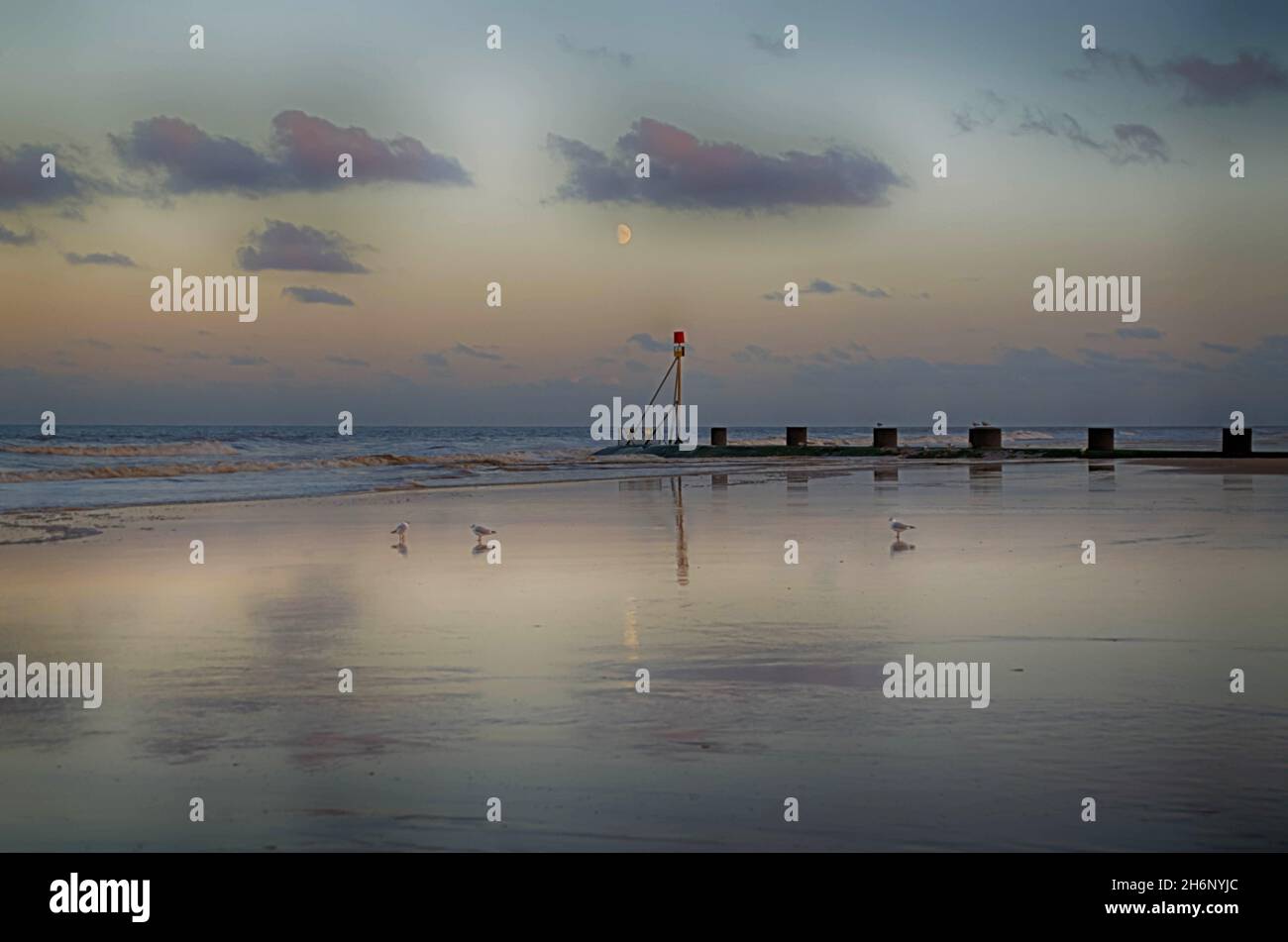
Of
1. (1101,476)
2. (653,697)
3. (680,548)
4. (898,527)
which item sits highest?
(1101,476)

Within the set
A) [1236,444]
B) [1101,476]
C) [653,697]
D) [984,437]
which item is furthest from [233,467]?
[653,697]

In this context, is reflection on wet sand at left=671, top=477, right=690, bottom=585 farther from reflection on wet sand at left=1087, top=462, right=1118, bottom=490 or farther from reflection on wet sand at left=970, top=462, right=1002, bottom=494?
reflection on wet sand at left=1087, top=462, right=1118, bottom=490

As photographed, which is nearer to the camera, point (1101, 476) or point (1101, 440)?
point (1101, 476)

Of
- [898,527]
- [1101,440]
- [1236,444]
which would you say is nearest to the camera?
[898,527]

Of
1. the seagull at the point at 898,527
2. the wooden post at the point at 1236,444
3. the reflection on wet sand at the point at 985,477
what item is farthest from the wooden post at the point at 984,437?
the seagull at the point at 898,527

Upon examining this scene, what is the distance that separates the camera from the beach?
15.8 ft

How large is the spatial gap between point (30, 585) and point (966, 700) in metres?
8.59

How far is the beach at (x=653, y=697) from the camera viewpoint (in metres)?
4.81

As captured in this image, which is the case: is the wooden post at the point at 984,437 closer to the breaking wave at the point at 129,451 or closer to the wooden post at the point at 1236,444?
the wooden post at the point at 1236,444

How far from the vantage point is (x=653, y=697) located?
6.82 metres

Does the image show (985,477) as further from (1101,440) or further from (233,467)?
(233,467)

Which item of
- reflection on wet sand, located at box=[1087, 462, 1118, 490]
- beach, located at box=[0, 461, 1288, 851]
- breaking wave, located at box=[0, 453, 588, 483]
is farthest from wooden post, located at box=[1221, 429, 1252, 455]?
beach, located at box=[0, 461, 1288, 851]

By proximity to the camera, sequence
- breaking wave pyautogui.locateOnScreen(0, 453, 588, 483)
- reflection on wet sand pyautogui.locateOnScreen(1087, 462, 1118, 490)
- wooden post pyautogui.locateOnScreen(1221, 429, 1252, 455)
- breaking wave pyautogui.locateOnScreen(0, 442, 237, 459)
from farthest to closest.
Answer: breaking wave pyautogui.locateOnScreen(0, 442, 237, 459)
wooden post pyautogui.locateOnScreen(1221, 429, 1252, 455)
breaking wave pyautogui.locateOnScreen(0, 453, 588, 483)
reflection on wet sand pyautogui.locateOnScreen(1087, 462, 1118, 490)
